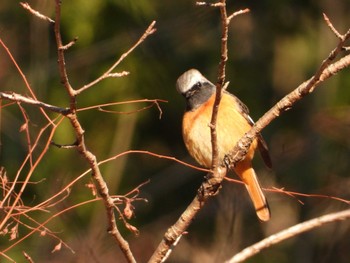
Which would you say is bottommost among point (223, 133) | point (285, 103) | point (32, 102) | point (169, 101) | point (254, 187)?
point (169, 101)

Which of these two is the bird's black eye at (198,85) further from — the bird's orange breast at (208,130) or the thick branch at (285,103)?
the thick branch at (285,103)

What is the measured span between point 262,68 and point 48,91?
2.34 m

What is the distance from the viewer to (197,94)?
17.8 feet

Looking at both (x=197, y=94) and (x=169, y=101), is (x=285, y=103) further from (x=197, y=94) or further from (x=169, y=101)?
(x=169, y=101)

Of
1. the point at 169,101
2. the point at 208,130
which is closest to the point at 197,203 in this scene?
the point at 208,130

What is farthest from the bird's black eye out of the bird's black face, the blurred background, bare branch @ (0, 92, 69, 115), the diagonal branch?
bare branch @ (0, 92, 69, 115)

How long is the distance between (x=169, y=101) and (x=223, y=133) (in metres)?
3.04

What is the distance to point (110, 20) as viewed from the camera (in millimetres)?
7930

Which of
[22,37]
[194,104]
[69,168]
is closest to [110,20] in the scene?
[22,37]

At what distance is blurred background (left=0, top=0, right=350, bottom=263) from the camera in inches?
298

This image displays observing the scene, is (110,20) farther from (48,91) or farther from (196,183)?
(196,183)

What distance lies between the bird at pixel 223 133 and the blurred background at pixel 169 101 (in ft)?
6.55

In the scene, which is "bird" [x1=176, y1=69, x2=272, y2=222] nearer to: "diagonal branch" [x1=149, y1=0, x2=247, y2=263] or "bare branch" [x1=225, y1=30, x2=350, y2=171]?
"diagonal branch" [x1=149, y1=0, x2=247, y2=263]

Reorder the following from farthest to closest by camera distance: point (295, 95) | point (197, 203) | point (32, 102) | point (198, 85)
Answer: point (198, 85) → point (197, 203) → point (295, 95) → point (32, 102)
